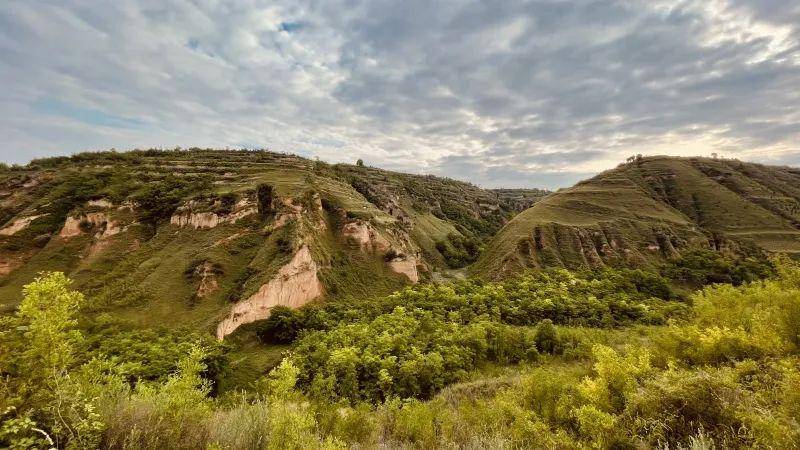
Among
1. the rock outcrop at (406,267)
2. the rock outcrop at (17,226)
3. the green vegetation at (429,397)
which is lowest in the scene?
the rock outcrop at (406,267)

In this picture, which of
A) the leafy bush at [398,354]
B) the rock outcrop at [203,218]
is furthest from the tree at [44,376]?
the rock outcrop at [203,218]

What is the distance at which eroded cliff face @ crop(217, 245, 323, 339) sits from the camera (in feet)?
160

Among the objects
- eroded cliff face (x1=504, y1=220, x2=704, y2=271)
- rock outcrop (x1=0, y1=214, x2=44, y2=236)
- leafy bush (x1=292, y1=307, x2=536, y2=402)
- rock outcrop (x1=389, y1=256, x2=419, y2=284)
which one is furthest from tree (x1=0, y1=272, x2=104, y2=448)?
eroded cliff face (x1=504, y1=220, x2=704, y2=271)

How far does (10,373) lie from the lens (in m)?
6.53

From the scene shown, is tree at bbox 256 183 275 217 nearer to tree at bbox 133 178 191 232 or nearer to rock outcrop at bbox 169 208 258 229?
rock outcrop at bbox 169 208 258 229

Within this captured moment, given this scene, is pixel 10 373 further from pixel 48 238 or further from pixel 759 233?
pixel 759 233

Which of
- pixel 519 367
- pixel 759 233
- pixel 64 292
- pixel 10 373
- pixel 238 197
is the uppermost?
pixel 238 197

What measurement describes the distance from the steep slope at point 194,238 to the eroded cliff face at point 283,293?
0.59 ft

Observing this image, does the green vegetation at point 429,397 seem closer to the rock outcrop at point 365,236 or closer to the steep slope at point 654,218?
the rock outcrop at point 365,236

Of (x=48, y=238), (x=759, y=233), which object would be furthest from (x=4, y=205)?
(x=759, y=233)

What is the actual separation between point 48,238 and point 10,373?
278ft

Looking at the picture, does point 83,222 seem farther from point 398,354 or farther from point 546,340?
point 546,340

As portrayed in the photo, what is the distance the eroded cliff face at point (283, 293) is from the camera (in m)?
48.7

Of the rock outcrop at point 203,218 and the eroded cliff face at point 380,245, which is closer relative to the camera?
the rock outcrop at point 203,218
